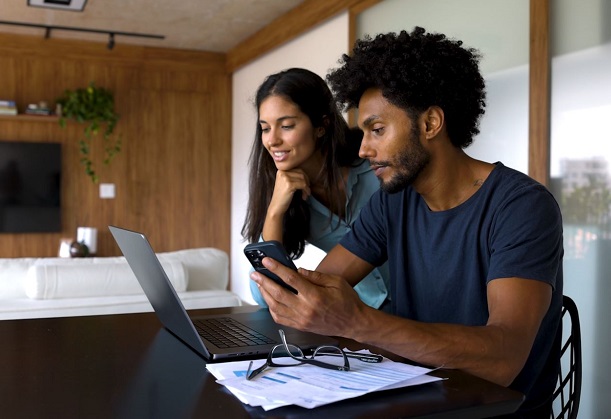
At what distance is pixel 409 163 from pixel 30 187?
537cm

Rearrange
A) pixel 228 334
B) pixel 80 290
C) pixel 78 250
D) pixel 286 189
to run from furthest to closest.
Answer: pixel 78 250
pixel 80 290
pixel 286 189
pixel 228 334

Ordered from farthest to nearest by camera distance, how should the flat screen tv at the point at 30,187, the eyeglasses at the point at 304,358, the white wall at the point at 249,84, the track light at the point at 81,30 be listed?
the flat screen tv at the point at 30,187
the track light at the point at 81,30
the white wall at the point at 249,84
the eyeglasses at the point at 304,358

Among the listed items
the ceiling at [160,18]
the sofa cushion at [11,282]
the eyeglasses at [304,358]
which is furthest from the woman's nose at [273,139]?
the ceiling at [160,18]

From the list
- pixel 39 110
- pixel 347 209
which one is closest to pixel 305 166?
pixel 347 209

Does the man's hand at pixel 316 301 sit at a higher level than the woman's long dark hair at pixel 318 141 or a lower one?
lower

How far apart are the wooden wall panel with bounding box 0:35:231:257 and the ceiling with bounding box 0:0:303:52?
0.25 m

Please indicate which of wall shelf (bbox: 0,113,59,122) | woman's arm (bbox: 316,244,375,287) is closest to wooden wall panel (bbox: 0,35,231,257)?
wall shelf (bbox: 0,113,59,122)

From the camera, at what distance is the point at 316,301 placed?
957 millimetres

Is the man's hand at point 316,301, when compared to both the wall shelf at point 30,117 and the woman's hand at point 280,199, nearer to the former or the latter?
the woman's hand at point 280,199

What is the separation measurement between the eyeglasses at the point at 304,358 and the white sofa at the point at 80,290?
4.61 ft

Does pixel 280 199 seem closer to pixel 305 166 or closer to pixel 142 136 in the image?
pixel 305 166

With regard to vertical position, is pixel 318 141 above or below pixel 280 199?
above

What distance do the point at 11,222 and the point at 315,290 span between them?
18.4 feet

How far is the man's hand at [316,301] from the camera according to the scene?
0.96 meters
